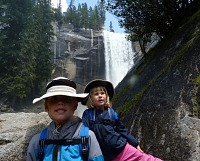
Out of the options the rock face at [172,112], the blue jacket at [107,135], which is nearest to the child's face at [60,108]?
the blue jacket at [107,135]

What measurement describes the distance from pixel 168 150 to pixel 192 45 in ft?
7.32

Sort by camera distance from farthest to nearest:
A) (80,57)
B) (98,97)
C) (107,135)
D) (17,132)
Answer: (80,57), (17,132), (98,97), (107,135)

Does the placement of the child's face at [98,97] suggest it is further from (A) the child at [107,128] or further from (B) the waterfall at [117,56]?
(B) the waterfall at [117,56]

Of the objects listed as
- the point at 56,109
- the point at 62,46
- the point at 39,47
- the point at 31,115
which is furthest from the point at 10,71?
the point at 56,109

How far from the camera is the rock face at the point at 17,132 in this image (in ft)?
12.8

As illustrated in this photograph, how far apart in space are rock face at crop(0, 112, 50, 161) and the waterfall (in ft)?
101

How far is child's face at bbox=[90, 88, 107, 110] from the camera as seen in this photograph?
3.24m

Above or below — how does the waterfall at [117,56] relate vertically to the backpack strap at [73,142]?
above

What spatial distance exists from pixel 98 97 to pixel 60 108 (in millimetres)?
959

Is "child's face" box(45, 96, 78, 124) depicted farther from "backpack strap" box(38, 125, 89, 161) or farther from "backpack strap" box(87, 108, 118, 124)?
"backpack strap" box(87, 108, 118, 124)

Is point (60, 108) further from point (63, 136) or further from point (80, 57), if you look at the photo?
point (80, 57)

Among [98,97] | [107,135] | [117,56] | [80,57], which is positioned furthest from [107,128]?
[80,57]

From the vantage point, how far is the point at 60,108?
2.36 meters

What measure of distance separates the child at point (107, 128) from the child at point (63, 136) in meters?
0.61
